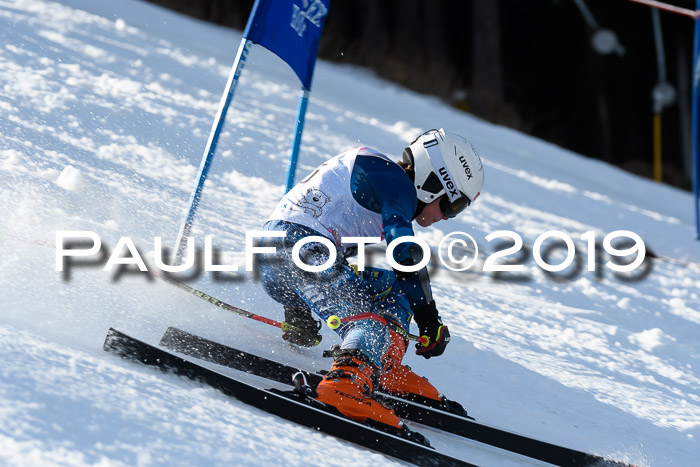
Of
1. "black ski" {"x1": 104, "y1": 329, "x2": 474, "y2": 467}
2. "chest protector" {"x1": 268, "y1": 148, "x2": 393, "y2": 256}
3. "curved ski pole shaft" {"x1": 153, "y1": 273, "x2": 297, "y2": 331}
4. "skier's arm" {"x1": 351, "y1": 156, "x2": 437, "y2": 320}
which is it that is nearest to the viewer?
"black ski" {"x1": 104, "y1": 329, "x2": 474, "y2": 467}

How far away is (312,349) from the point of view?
3.82 metres

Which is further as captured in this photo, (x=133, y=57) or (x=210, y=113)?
(x=133, y=57)

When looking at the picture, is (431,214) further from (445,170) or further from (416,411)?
(416,411)

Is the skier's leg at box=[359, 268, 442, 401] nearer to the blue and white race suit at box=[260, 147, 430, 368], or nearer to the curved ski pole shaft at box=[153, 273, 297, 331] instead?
the blue and white race suit at box=[260, 147, 430, 368]

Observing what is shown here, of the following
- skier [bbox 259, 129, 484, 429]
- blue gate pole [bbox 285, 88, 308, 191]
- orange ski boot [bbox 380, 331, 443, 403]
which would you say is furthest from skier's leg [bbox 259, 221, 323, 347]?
blue gate pole [bbox 285, 88, 308, 191]

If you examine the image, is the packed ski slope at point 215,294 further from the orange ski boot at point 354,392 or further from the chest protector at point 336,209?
the chest protector at point 336,209

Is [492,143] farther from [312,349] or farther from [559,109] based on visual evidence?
[559,109]

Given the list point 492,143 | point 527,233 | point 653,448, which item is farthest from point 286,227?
point 492,143

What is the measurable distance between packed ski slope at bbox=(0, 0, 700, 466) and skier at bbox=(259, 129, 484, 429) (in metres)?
0.34

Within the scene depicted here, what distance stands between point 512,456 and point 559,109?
79.7 ft

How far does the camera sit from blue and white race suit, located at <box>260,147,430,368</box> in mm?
3159

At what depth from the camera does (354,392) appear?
289 cm

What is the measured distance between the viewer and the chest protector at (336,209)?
3.40 metres

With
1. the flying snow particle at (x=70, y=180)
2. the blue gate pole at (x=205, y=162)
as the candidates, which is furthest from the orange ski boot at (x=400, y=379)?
the flying snow particle at (x=70, y=180)
